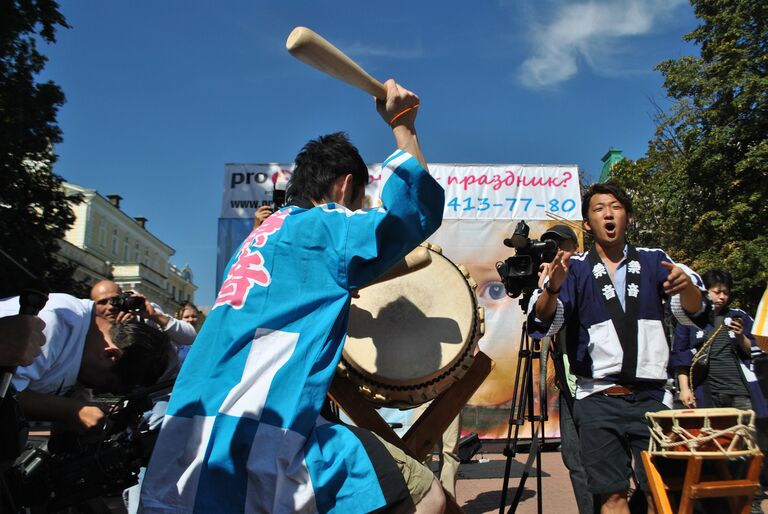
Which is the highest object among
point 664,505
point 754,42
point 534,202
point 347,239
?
point 754,42

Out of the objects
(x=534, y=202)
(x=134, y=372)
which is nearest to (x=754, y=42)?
(x=534, y=202)

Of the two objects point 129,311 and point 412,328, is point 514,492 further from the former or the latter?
point 129,311

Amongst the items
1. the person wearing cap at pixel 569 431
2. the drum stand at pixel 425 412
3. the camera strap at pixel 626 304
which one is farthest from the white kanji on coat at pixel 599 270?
the drum stand at pixel 425 412

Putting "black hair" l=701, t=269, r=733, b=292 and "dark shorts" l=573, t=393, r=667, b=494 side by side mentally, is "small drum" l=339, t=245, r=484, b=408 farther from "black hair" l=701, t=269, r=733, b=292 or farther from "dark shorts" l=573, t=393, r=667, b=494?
"black hair" l=701, t=269, r=733, b=292

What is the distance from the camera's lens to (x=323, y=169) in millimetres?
1903

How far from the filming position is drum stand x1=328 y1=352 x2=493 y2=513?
8.50ft

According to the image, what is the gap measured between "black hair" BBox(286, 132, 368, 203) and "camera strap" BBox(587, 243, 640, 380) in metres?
1.34

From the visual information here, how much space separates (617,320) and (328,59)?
67.5 inches

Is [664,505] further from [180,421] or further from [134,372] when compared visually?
[134,372]

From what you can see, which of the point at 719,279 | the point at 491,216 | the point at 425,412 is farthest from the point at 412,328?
the point at 491,216

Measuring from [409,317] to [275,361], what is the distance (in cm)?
141

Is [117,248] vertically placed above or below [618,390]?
above

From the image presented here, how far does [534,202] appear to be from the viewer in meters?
8.41

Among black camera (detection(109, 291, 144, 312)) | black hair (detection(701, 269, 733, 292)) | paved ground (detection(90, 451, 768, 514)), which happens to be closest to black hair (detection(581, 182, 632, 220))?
black hair (detection(701, 269, 733, 292))
